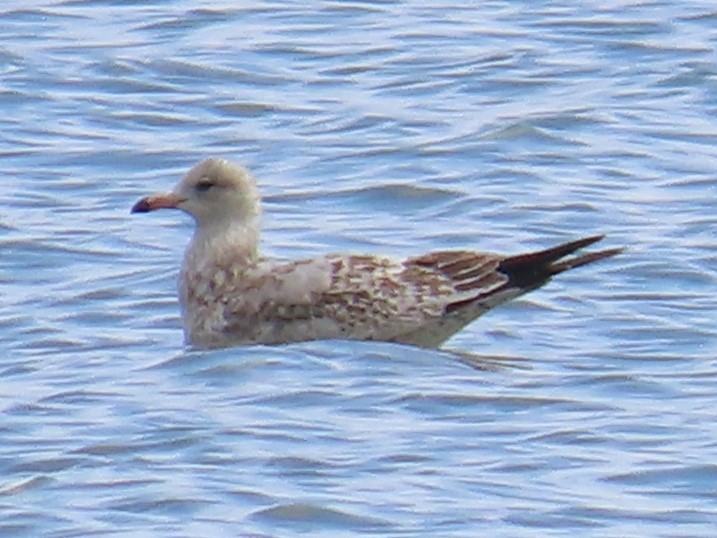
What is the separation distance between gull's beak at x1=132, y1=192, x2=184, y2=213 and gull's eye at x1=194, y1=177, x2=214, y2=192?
92 millimetres

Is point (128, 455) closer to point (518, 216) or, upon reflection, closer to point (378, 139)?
point (518, 216)

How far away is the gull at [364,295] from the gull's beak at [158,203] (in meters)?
0.39

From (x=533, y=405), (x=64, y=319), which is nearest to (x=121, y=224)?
(x=64, y=319)

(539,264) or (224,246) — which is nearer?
(539,264)

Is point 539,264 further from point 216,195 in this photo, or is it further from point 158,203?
point 158,203

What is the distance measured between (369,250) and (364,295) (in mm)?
1691

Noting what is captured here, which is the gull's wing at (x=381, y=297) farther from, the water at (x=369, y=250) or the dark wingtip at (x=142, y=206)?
the dark wingtip at (x=142, y=206)

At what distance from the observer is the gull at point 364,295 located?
43.4 feet

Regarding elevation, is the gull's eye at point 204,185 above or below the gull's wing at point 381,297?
above

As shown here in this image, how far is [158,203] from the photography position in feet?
45.0

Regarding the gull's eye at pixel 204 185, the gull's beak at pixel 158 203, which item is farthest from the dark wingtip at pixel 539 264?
the gull's beak at pixel 158 203

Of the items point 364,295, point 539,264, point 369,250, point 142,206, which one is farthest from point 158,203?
point 539,264

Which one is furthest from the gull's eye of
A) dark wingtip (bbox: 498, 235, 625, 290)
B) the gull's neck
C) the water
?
dark wingtip (bbox: 498, 235, 625, 290)

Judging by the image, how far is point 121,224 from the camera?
50.5 feet
